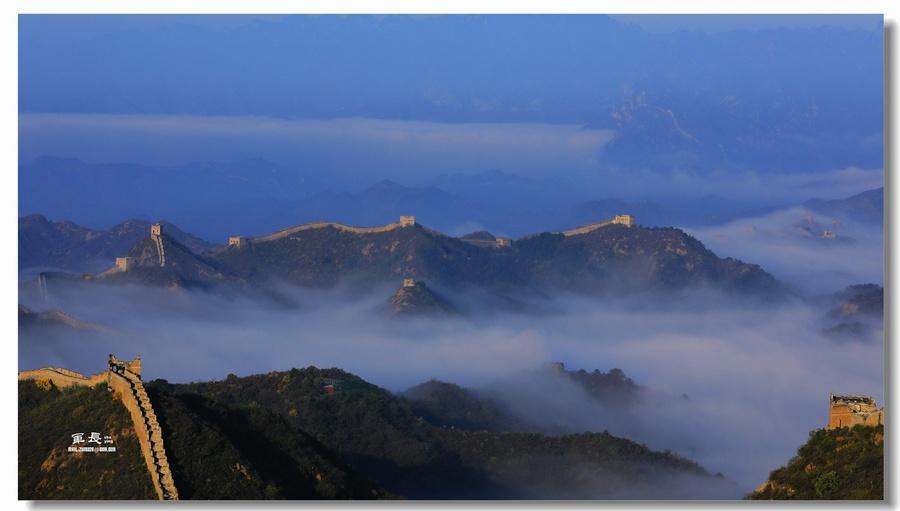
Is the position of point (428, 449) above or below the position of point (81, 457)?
above

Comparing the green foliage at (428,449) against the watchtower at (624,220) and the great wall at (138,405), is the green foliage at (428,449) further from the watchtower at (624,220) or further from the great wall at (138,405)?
the watchtower at (624,220)

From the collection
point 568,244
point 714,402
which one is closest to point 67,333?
point 714,402

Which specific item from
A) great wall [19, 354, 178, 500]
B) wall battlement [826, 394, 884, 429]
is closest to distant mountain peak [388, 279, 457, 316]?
wall battlement [826, 394, 884, 429]

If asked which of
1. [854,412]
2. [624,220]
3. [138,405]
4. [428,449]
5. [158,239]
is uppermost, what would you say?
[624,220]

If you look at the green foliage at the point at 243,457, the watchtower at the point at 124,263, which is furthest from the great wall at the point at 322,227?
the green foliage at the point at 243,457

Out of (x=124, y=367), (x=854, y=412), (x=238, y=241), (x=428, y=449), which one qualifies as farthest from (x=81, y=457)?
(x=238, y=241)

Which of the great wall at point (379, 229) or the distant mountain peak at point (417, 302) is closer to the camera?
the distant mountain peak at point (417, 302)

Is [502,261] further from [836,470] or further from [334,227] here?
[836,470]
